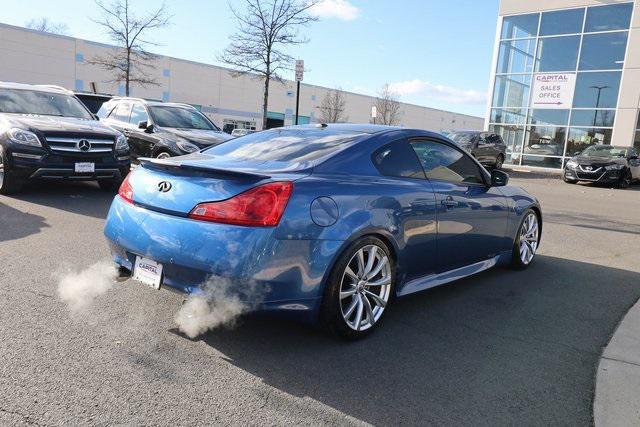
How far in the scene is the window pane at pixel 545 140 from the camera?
83.9ft

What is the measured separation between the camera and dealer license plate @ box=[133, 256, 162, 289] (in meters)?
3.23

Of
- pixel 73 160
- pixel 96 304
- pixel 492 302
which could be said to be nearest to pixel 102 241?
pixel 96 304

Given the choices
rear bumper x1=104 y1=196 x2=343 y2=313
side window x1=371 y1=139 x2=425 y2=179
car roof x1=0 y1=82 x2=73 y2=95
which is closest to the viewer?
rear bumper x1=104 y1=196 x2=343 y2=313

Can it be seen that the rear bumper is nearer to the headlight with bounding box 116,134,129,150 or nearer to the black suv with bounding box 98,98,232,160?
the headlight with bounding box 116,134,129,150

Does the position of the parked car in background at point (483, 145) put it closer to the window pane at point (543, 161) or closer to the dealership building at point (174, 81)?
the window pane at point (543, 161)

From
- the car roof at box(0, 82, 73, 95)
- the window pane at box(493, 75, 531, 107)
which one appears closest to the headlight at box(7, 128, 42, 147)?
the car roof at box(0, 82, 73, 95)

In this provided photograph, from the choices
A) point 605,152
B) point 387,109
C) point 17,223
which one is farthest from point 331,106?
point 17,223

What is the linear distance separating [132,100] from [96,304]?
8665 millimetres

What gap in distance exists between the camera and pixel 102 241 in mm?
5668

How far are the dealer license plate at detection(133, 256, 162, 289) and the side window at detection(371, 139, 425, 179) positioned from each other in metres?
1.71

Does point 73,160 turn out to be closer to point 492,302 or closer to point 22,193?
point 22,193

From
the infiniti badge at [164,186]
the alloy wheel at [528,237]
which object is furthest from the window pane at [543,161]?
the infiniti badge at [164,186]

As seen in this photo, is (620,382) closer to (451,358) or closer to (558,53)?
(451,358)

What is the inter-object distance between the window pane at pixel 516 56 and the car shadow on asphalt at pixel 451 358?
25.0 meters
